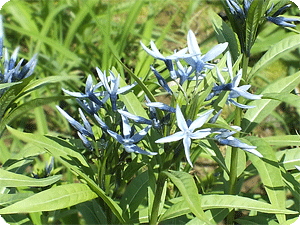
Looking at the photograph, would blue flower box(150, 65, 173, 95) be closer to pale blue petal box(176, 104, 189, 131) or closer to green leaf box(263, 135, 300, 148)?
pale blue petal box(176, 104, 189, 131)

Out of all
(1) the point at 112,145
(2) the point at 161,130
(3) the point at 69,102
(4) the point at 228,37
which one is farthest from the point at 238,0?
(3) the point at 69,102

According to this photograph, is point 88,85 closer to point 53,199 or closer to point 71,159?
point 71,159

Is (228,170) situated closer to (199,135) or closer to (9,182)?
(199,135)

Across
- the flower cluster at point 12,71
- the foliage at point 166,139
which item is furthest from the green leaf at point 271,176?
the flower cluster at point 12,71

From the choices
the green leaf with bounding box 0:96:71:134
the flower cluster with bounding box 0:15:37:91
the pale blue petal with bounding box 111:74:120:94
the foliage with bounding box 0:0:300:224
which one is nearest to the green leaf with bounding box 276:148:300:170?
the foliage with bounding box 0:0:300:224

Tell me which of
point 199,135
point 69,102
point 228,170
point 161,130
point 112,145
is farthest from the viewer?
point 69,102

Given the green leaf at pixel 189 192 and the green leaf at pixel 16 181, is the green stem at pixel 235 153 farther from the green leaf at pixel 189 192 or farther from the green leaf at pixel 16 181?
the green leaf at pixel 16 181

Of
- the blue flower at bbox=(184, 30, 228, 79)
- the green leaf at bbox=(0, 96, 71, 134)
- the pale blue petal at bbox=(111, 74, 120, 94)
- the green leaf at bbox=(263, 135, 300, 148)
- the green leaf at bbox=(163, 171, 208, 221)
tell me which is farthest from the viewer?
the green leaf at bbox=(263, 135, 300, 148)
